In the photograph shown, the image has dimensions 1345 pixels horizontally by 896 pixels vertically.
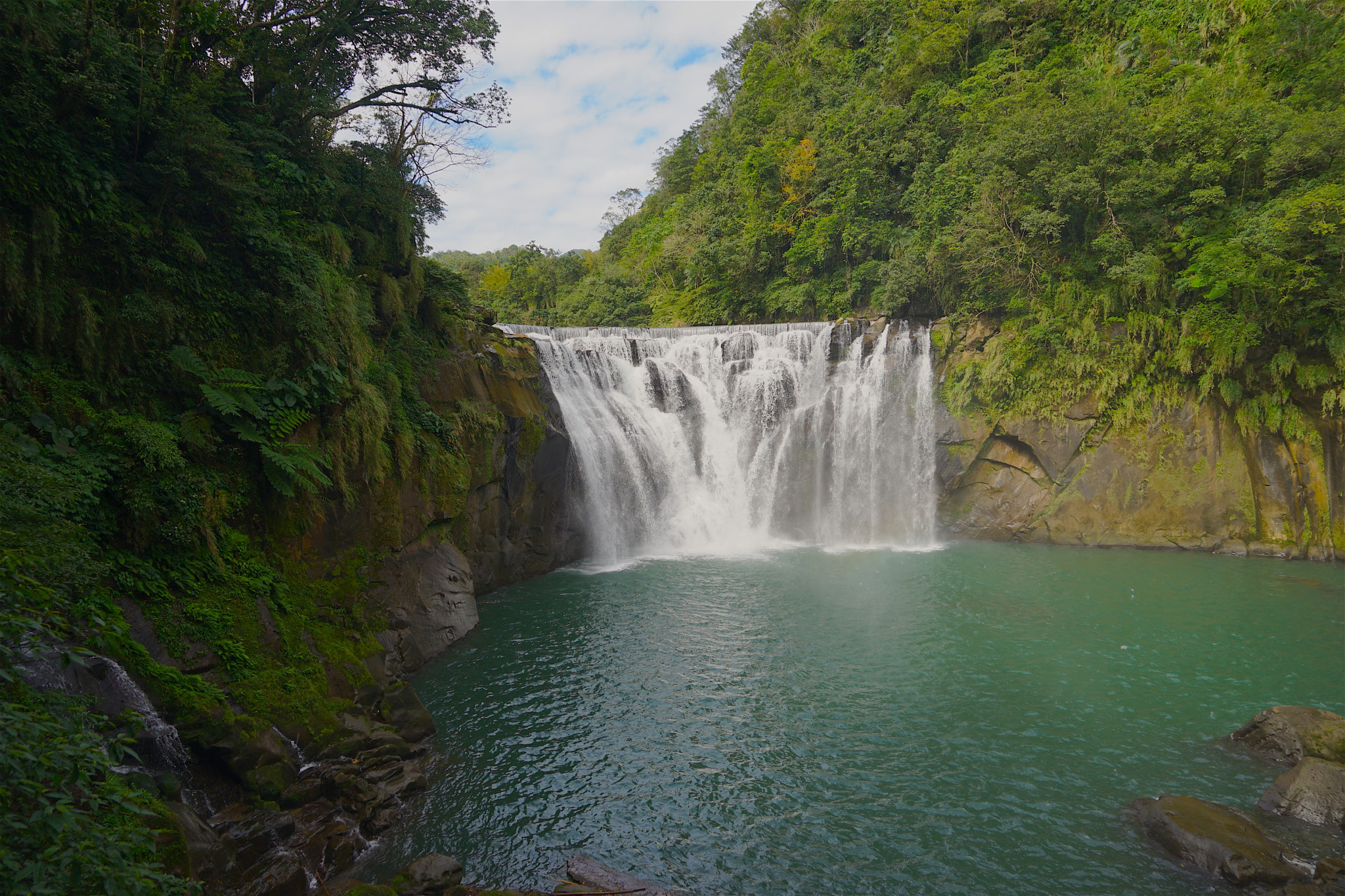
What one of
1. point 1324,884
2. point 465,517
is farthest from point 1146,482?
point 465,517

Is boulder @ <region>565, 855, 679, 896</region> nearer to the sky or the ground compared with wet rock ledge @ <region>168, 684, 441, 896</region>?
nearer to the ground

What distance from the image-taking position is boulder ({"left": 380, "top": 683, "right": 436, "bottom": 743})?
26.6 feet

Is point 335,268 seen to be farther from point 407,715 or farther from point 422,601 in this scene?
point 407,715

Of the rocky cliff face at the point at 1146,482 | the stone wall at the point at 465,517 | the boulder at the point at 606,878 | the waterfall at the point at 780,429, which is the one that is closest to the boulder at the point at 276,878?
the boulder at the point at 606,878

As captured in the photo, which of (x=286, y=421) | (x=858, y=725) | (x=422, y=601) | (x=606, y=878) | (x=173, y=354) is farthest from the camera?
(x=422, y=601)

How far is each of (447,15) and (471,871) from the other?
1391cm

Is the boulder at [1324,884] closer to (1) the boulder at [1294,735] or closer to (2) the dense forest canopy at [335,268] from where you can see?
(1) the boulder at [1294,735]

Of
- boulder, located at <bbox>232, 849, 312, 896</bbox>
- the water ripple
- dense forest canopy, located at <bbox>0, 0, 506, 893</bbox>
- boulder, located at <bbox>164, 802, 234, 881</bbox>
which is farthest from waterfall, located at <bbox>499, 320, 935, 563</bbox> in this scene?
boulder, located at <bbox>164, 802, 234, 881</bbox>

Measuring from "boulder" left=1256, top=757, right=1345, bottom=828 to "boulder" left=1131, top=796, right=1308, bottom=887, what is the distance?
18.8 inches

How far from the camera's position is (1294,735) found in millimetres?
7578

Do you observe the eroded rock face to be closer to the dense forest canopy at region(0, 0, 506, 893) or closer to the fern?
the dense forest canopy at region(0, 0, 506, 893)

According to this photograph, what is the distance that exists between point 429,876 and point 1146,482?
67.5 feet

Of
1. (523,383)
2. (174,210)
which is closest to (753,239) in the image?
(523,383)

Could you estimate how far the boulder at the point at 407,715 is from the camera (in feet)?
26.6
